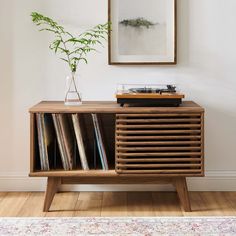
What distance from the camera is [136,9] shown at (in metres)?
2.98

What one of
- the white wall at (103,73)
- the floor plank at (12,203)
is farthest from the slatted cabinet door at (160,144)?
the floor plank at (12,203)

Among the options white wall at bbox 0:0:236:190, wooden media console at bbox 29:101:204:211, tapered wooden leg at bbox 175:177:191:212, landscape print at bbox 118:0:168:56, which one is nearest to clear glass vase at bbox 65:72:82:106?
wooden media console at bbox 29:101:204:211

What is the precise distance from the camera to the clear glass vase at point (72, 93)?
9.09ft

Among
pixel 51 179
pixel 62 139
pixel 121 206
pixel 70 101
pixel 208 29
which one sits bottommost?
pixel 121 206

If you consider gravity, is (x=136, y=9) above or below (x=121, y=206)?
above

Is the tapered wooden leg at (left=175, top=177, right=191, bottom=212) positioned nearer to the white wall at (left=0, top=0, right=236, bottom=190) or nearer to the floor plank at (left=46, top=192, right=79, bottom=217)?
the white wall at (left=0, top=0, right=236, bottom=190)

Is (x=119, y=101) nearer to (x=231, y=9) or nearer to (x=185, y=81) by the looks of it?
(x=185, y=81)

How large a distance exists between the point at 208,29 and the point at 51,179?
131 centimetres

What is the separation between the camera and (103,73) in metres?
3.04

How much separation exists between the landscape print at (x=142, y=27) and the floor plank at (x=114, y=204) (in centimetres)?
87

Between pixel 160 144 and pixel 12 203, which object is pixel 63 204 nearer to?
pixel 12 203

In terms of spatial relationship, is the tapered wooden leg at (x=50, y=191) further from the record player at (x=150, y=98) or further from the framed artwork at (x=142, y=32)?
the framed artwork at (x=142, y=32)

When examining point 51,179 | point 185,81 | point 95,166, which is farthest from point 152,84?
point 51,179

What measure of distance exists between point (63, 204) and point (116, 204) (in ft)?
1.00
